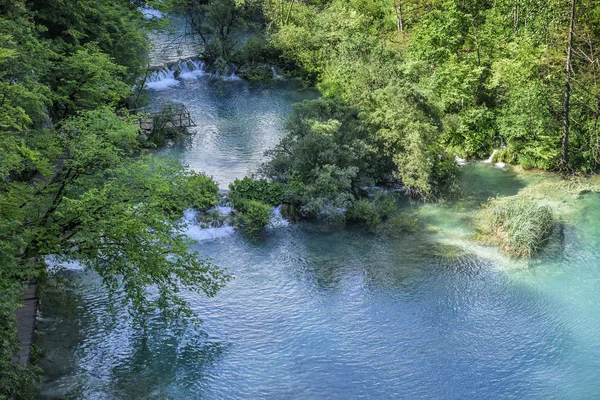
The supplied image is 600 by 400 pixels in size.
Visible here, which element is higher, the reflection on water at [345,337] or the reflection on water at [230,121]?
the reflection on water at [230,121]

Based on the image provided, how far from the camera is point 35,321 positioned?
57.2 ft

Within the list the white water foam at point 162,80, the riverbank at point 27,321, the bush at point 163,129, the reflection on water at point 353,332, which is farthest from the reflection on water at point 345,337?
the white water foam at point 162,80

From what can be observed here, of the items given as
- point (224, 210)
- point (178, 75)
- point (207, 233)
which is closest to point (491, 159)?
point (224, 210)

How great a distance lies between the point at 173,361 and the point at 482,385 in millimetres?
8353

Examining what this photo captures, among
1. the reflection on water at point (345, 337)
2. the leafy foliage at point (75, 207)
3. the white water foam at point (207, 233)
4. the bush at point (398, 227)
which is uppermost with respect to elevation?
the leafy foliage at point (75, 207)

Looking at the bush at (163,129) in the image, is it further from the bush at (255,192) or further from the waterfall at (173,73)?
the waterfall at (173,73)

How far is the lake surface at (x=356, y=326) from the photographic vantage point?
53.0 feet

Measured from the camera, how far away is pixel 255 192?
24.7m

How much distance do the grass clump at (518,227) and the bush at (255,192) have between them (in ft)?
26.1

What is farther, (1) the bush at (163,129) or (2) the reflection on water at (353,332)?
(1) the bush at (163,129)

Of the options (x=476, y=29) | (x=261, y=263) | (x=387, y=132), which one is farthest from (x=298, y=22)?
(x=261, y=263)

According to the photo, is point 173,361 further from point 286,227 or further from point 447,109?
point 447,109

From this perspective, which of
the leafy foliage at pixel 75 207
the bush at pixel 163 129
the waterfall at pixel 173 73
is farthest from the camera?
the waterfall at pixel 173 73

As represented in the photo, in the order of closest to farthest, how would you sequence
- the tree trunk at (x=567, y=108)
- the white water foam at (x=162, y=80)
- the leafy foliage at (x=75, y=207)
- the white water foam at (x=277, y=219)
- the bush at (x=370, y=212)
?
the leafy foliage at (x=75, y=207) < the bush at (x=370, y=212) < the white water foam at (x=277, y=219) < the tree trunk at (x=567, y=108) < the white water foam at (x=162, y=80)
